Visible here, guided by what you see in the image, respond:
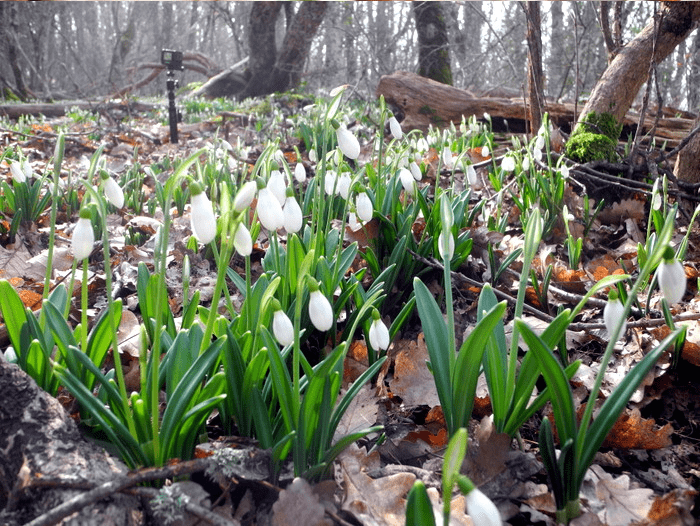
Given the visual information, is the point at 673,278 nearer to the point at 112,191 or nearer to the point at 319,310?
the point at 319,310

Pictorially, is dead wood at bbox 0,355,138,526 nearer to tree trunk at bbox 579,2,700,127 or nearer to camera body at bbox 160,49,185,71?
tree trunk at bbox 579,2,700,127

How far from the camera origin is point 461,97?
6.38 m

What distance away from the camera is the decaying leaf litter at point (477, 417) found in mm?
1126

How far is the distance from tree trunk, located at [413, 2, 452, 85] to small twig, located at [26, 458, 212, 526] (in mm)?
9268

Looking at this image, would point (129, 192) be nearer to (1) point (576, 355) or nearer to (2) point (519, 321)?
(1) point (576, 355)

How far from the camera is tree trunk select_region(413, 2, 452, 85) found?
9.55 m

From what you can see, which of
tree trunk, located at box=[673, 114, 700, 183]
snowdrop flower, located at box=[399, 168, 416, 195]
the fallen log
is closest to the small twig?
snowdrop flower, located at box=[399, 168, 416, 195]

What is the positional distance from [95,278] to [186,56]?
15.7 m

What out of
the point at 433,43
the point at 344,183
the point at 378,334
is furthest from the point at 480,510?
the point at 433,43

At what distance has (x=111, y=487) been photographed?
952 mm

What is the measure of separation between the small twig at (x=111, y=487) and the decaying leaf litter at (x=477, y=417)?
9 centimetres

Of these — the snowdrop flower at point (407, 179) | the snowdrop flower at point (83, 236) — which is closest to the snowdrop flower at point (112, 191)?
the snowdrop flower at point (83, 236)

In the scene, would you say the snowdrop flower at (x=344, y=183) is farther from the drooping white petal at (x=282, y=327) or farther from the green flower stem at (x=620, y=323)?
the green flower stem at (x=620, y=323)

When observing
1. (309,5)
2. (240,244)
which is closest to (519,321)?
(240,244)
